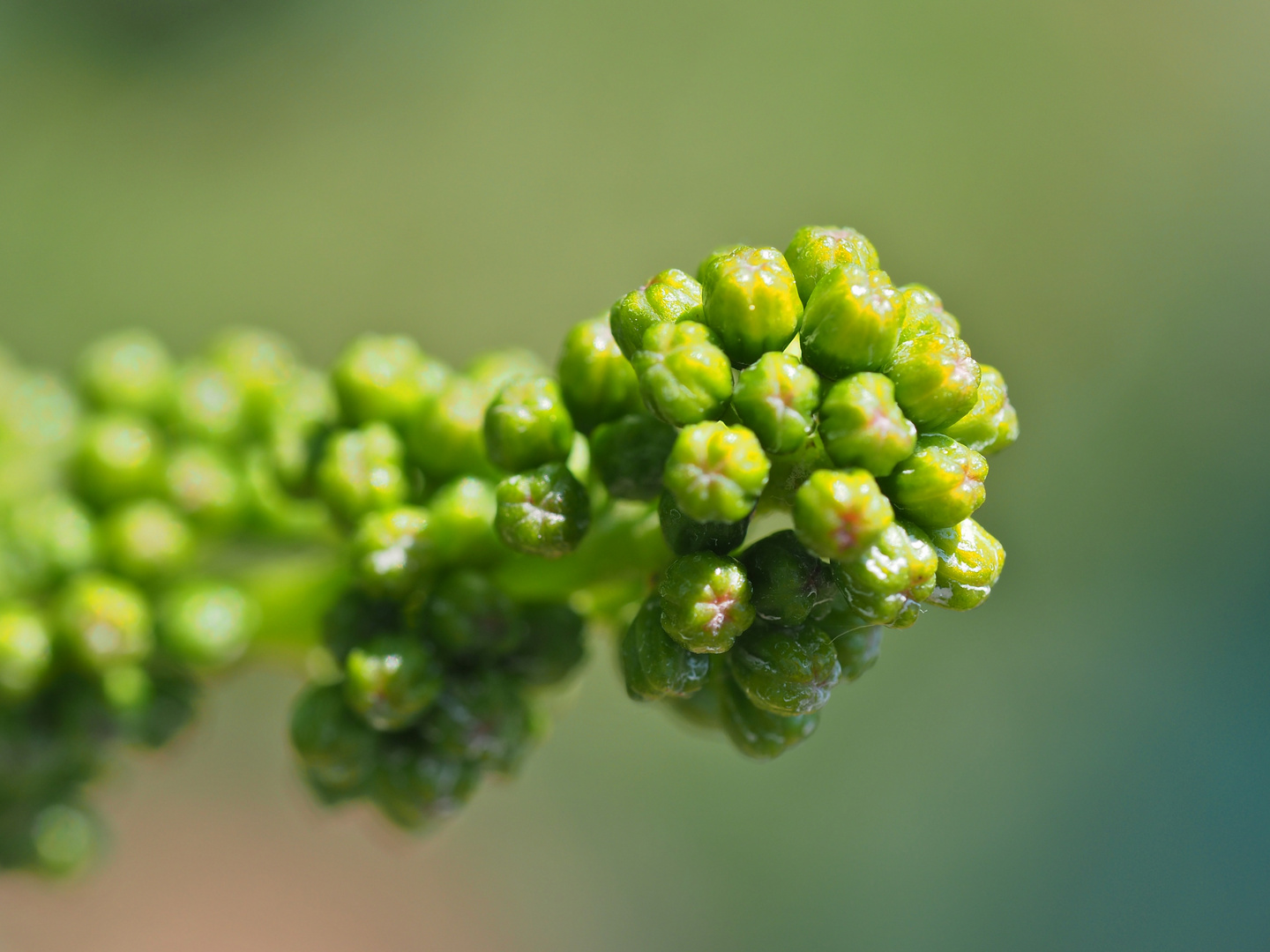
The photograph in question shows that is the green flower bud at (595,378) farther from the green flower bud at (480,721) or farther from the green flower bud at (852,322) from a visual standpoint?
the green flower bud at (480,721)

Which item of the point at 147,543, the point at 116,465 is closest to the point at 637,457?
the point at 147,543

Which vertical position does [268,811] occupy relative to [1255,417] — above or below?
below

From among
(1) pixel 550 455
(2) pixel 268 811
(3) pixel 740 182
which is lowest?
(2) pixel 268 811

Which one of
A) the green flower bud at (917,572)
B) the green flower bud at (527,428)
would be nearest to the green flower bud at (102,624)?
the green flower bud at (527,428)

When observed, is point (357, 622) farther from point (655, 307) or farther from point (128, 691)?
point (655, 307)

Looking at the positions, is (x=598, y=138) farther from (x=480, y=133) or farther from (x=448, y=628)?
(x=448, y=628)

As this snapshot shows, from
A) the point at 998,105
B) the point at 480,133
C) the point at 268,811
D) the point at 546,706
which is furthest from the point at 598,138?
the point at 546,706
